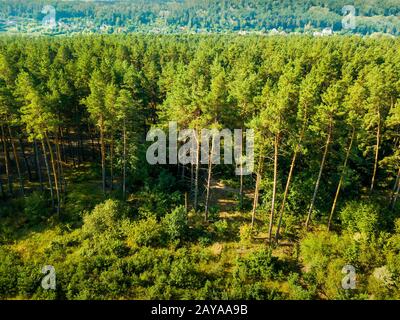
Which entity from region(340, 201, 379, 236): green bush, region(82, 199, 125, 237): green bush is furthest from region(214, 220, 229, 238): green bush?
region(340, 201, 379, 236): green bush

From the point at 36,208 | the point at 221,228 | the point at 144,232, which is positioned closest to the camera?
the point at 144,232

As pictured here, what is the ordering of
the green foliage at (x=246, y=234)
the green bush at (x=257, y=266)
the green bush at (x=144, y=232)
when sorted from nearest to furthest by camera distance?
1. the green bush at (x=257, y=266)
2. the green bush at (x=144, y=232)
3. the green foliage at (x=246, y=234)

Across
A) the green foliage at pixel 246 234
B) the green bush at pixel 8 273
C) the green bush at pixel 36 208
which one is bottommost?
the green bush at pixel 8 273

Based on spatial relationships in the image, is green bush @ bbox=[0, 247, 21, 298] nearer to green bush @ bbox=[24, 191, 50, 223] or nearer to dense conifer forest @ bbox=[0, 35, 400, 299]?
dense conifer forest @ bbox=[0, 35, 400, 299]

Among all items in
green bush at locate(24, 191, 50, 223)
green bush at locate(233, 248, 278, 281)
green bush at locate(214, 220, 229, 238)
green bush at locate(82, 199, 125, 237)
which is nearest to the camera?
green bush at locate(233, 248, 278, 281)

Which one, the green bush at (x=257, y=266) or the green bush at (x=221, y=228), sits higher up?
the green bush at (x=221, y=228)

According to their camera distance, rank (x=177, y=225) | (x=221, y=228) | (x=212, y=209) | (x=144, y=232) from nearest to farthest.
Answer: (x=177, y=225) < (x=144, y=232) < (x=221, y=228) < (x=212, y=209)

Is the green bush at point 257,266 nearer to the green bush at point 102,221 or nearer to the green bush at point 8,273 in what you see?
the green bush at point 102,221

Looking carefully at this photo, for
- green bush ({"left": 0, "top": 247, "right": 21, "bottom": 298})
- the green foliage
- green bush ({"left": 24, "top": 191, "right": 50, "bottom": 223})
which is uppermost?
green bush ({"left": 24, "top": 191, "right": 50, "bottom": 223})

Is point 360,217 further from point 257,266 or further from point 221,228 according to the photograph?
point 221,228

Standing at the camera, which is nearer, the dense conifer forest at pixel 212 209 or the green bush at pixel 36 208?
the dense conifer forest at pixel 212 209

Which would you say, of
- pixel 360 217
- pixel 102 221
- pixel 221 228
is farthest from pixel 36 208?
pixel 360 217

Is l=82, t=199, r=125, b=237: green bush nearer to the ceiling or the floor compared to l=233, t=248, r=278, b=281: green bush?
nearer to the ceiling

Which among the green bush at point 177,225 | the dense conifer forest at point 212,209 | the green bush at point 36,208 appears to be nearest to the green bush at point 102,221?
the dense conifer forest at point 212,209
